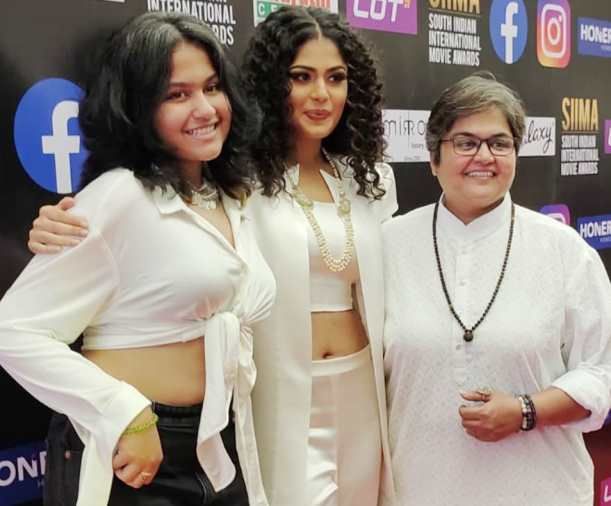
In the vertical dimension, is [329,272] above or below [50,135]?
below

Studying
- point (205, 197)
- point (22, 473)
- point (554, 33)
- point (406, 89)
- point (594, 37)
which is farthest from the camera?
point (594, 37)

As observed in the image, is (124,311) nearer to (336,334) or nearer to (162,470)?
(162,470)

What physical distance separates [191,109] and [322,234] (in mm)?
518

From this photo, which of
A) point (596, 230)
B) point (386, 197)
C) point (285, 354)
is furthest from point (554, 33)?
point (285, 354)

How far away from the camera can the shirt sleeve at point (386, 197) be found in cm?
214

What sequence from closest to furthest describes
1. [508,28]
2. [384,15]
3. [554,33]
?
1. [384,15]
2. [508,28]
3. [554,33]

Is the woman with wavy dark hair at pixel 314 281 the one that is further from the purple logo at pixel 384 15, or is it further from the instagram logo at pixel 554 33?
the instagram logo at pixel 554 33

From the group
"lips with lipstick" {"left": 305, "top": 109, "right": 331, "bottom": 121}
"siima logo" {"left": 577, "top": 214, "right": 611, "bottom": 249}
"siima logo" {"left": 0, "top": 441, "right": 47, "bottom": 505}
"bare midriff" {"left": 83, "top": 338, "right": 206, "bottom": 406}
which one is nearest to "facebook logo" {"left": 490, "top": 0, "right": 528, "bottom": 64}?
"siima logo" {"left": 577, "top": 214, "right": 611, "bottom": 249}

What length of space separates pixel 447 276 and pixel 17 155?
101 cm

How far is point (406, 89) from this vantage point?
2889mm

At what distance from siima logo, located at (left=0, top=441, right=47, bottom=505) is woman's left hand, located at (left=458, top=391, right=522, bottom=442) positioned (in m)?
0.96

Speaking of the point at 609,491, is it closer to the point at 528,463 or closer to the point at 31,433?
the point at 528,463

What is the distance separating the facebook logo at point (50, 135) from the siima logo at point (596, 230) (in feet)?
7.77

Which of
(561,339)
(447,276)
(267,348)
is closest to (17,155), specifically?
(267,348)
